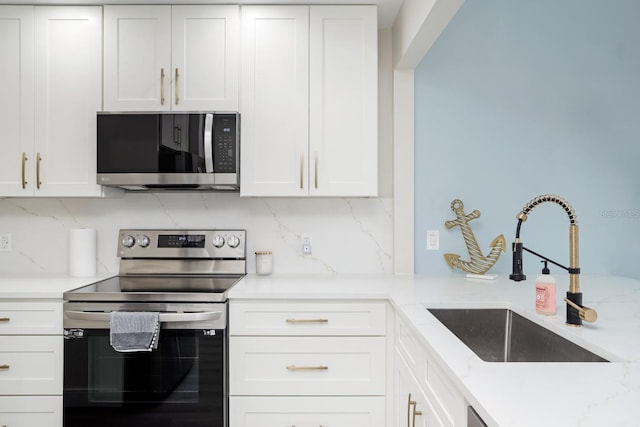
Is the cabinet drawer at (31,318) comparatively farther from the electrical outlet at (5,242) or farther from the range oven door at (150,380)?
the electrical outlet at (5,242)

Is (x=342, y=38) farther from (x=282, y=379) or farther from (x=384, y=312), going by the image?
(x=282, y=379)

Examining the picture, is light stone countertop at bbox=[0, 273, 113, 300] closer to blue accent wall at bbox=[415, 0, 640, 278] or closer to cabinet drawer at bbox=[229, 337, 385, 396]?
cabinet drawer at bbox=[229, 337, 385, 396]

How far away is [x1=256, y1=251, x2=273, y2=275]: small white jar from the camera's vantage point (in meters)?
2.43

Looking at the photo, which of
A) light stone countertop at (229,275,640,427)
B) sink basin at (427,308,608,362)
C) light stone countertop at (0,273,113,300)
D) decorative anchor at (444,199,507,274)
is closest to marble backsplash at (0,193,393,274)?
light stone countertop at (0,273,113,300)

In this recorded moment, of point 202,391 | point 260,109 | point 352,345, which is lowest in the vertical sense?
point 202,391

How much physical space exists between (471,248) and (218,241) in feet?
4.55

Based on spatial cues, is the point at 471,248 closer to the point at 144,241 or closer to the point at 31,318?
the point at 144,241

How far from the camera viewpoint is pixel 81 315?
1949 millimetres

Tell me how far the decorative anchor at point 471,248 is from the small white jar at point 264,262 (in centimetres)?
98

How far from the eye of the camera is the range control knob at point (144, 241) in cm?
249

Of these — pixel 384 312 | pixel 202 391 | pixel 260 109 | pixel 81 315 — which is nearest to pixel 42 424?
pixel 81 315

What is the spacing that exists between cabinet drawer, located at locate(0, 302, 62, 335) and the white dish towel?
11.9 inches

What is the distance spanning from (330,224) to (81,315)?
4.32ft

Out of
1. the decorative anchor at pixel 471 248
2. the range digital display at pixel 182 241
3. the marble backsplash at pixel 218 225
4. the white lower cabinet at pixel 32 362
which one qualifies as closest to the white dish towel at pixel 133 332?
the white lower cabinet at pixel 32 362
